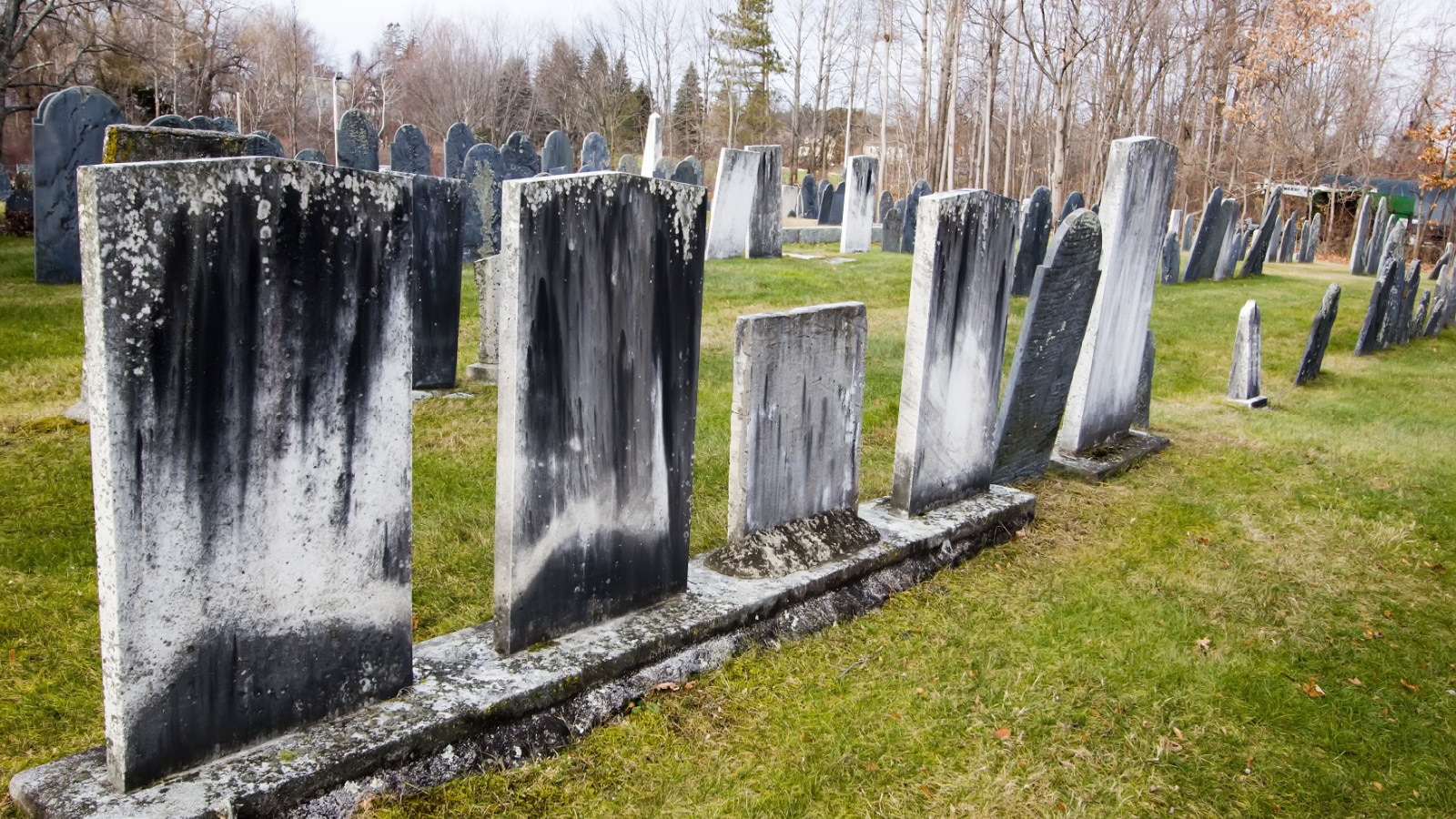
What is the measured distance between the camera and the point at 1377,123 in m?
30.4

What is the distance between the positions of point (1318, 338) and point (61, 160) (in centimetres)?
1257

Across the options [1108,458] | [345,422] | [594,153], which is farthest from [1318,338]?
[594,153]

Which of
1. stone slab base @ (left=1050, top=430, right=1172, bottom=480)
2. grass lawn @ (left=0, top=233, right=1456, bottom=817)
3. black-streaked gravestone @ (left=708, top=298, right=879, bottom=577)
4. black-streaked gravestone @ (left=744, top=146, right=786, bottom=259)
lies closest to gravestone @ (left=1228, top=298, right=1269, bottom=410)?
grass lawn @ (left=0, top=233, right=1456, bottom=817)

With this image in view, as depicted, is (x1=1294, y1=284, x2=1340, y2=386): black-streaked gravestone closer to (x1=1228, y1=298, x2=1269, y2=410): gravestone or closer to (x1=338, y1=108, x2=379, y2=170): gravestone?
(x1=1228, y1=298, x2=1269, y2=410): gravestone

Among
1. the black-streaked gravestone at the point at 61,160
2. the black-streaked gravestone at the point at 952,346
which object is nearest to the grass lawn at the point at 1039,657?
the black-streaked gravestone at the point at 952,346

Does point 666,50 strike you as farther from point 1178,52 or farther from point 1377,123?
point 1377,123

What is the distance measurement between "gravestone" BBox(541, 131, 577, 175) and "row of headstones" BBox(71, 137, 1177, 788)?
1260 centimetres

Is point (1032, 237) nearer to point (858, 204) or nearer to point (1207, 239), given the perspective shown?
point (858, 204)

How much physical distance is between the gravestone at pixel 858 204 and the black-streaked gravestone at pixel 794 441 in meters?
13.0

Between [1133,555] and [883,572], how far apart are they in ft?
4.71

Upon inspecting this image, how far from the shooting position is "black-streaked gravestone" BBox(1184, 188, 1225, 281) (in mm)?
15414

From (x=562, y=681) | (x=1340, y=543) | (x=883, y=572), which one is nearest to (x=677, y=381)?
(x=562, y=681)

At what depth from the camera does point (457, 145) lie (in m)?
14.1

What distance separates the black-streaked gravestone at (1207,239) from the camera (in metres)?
15.4
